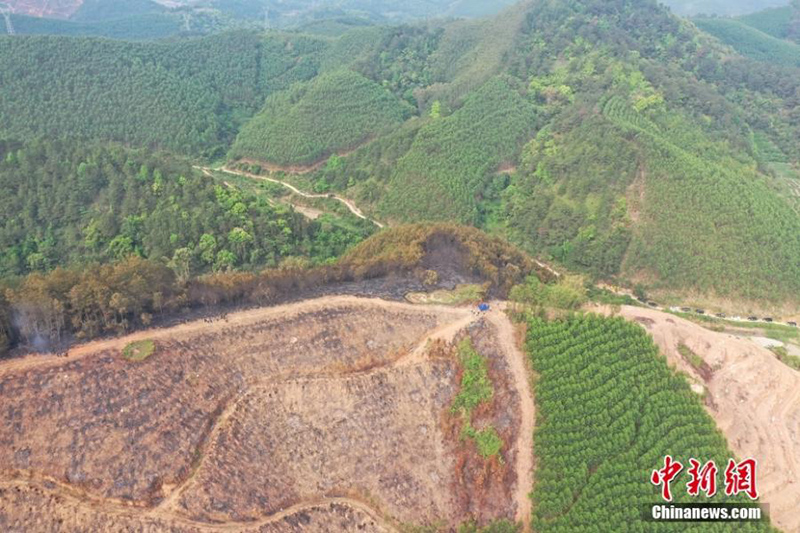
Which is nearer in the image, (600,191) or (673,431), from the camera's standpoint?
(673,431)

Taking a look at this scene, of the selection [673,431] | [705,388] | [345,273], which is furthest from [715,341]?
[345,273]

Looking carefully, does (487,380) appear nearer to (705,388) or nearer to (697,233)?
(705,388)

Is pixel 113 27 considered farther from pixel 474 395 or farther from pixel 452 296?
pixel 474 395

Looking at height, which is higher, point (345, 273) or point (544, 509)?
point (345, 273)

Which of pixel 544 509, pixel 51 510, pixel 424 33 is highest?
pixel 424 33

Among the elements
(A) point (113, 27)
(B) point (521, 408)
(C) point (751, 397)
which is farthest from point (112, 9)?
(C) point (751, 397)

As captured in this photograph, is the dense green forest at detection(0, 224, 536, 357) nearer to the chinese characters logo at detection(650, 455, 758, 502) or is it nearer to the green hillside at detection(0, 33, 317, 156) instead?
the chinese characters logo at detection(650, 455, 758, 502)

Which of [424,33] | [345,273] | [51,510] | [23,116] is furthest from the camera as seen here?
[424,33]
